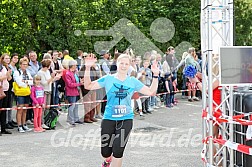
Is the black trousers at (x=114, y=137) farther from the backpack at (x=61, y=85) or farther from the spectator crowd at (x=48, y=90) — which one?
the backpack at (x=61, y=85)

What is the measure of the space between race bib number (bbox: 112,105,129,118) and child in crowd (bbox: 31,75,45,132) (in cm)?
511

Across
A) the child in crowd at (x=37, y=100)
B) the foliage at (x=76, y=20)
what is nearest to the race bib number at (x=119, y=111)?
the child in crowd at (x=37, y=100)

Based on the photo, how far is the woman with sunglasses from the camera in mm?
6402

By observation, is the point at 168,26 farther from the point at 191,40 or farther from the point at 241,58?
the point at 241,58

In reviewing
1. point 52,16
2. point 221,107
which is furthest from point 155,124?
point 52,16

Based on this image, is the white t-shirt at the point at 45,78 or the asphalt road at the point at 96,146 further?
the white t-shirt at the point at 45,78

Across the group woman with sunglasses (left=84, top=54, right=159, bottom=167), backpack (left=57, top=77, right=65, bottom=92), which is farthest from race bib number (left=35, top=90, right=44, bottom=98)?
woman with sunglasses (left=84, top=54, right=159, bottom=167)

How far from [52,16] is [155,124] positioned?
10864 mm

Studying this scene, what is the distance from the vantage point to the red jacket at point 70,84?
12.2 meters

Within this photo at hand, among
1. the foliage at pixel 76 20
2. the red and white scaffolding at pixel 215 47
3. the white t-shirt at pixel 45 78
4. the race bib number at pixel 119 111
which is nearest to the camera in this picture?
the race bib number at pixel 119 111

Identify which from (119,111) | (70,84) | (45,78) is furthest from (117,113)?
(70,84)

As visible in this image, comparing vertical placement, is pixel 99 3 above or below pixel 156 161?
above

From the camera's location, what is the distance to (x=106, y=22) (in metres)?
23.6

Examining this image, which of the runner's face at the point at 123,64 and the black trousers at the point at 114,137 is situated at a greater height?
the runner's face at the point at 123,64
